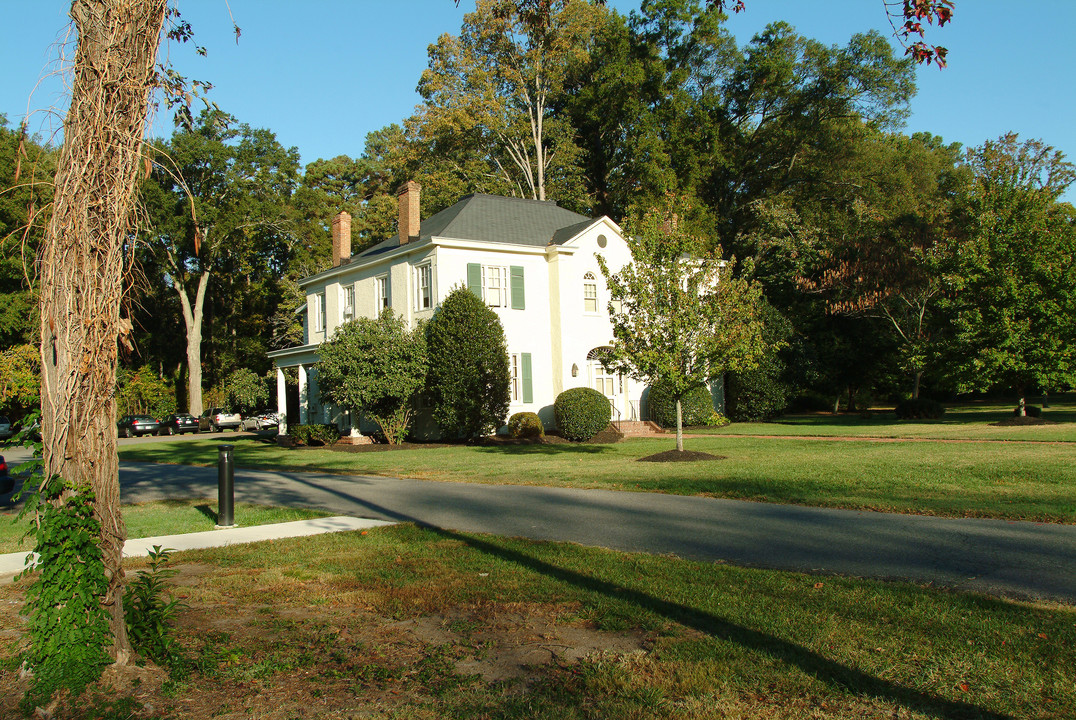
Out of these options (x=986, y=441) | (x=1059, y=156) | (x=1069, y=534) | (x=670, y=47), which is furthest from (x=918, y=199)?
(x=1069, y=534)

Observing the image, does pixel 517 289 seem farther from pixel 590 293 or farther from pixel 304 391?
pixel 304 391

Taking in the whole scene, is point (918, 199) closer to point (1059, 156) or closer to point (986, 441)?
point (1059, 156)

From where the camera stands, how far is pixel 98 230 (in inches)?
182

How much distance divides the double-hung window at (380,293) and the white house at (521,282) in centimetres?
5

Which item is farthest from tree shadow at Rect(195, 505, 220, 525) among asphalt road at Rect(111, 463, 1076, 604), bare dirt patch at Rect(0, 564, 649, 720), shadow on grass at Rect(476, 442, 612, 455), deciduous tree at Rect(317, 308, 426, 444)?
deciduous tree at Rect(317, 308, 426, 444)

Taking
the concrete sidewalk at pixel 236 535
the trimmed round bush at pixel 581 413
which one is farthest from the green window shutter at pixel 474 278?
the concrete sidewalk at pixel 236 535

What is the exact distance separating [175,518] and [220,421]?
132ft

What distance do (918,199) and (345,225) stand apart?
1262 inches

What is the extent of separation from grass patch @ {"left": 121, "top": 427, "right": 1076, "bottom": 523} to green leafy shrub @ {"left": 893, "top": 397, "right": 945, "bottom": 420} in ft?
41.6

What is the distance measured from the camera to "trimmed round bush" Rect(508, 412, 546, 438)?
26.9 metres

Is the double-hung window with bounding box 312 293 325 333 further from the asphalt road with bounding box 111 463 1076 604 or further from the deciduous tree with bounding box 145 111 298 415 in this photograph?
the asphalt road with bounding box 111 463 1076 604

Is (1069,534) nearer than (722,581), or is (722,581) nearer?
(722,581)

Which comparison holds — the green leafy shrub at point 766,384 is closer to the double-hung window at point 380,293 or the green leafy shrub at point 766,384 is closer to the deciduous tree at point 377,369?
the deciduous tree at point 377,369

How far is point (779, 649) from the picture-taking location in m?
4.77
